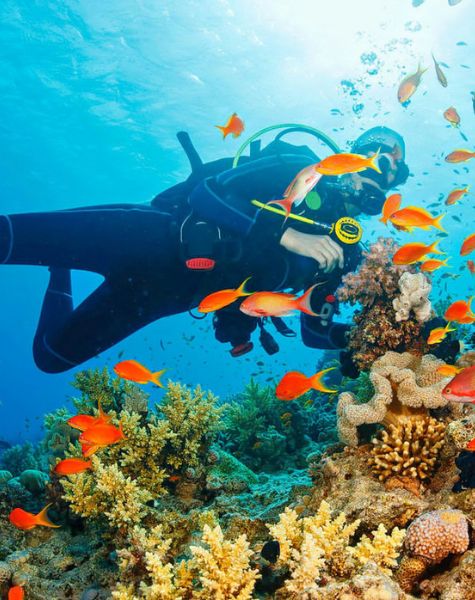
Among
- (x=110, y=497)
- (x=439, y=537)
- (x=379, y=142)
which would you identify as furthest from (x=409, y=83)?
(x=110, y=497)

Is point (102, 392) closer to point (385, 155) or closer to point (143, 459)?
point (143, 459)

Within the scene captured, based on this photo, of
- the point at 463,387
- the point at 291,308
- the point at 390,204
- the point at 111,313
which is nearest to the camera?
the point at 463,387

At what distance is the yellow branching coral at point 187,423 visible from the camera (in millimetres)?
4223

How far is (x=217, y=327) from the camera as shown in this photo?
5602 millimetres

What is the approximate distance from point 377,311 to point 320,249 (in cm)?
94

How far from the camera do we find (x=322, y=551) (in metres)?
1.98

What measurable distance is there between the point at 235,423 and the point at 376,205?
438cm

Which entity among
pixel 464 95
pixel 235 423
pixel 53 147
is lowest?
pixel 235 423

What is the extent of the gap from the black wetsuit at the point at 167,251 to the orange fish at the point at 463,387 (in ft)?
7.96

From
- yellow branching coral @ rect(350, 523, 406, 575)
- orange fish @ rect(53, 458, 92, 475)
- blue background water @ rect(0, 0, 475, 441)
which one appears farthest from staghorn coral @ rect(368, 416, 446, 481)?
blue background water @ rect(0, 0, 475, 441)

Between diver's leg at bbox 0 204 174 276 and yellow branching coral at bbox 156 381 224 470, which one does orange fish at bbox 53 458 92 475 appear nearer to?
yellow branching coral at bbox 156 381 224 470

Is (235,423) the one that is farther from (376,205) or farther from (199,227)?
(376,205)

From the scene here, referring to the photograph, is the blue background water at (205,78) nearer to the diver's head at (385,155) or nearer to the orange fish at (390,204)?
the diver's head at (385,155)

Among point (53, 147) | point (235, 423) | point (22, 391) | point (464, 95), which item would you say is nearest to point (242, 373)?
point (22, 391)
